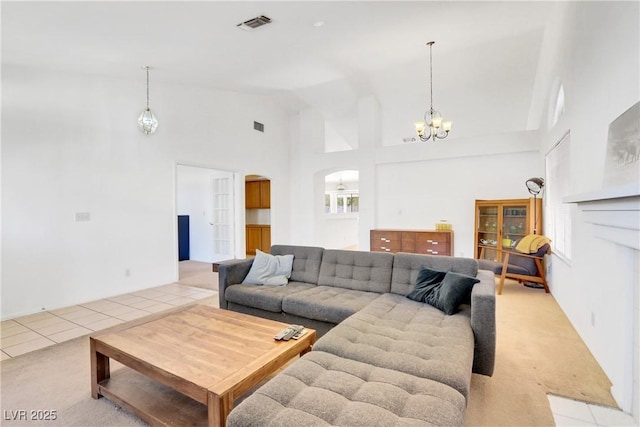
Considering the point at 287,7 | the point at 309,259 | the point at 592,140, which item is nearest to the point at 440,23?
the point at 287,7

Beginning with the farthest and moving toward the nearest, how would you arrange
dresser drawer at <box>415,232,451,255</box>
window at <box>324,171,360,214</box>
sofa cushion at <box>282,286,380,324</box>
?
window at <box>324,171,360,214</box> < dresser drawer at <box>415,232,451,255</box> < sofa cushion at <box>282,286,380,324</box>

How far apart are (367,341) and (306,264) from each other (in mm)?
1641

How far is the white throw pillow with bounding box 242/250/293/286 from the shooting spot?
3.23 metres

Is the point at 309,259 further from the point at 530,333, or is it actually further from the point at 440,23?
the point at 440,23

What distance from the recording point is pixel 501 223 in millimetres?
5152

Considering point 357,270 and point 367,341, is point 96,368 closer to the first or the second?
point 367,341

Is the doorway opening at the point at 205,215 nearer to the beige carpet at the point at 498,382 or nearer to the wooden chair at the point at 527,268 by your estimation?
the beige carpet at the point at 498,382

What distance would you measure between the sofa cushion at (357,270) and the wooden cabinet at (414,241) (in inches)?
116

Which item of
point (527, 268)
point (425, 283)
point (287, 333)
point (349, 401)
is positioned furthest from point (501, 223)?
point (349, 401)

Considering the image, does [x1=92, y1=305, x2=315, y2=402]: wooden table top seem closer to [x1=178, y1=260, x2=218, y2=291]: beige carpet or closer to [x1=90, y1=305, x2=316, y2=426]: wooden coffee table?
[x1=90, y1=305, x2=316, y2=426]: wooden coffee table

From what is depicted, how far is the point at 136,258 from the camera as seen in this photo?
15.0 ft

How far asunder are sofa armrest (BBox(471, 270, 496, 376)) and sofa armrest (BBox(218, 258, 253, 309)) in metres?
2.28

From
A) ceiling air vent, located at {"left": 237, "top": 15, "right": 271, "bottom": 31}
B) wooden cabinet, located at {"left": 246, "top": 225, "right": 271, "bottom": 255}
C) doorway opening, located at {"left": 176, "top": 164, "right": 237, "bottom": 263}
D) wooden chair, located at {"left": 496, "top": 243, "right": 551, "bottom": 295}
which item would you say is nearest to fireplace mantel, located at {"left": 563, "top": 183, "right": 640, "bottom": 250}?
wooden chair, located at {"left": 496, "top": 243, "right": 551, "bottom": 295}

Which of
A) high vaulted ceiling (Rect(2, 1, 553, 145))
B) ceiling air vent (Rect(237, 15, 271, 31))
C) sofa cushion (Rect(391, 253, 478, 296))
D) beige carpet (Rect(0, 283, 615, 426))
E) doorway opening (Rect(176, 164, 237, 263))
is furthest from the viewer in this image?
doorway opening (Rect(176, 164, 237, 263))
